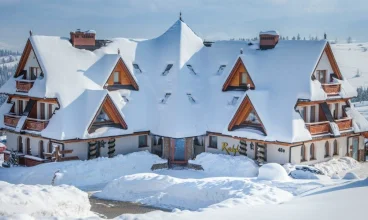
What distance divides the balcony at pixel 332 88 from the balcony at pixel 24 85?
1824 cm

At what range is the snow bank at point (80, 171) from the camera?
34.7m

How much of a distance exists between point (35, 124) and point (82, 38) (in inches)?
267

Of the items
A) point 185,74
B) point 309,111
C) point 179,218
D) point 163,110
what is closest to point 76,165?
point 163,110

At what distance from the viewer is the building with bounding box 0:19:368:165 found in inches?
1448

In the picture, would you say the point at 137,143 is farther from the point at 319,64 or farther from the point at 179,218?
the point at 179,218

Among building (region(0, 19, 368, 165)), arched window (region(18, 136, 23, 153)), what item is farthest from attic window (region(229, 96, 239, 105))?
arched window (region(18, 136, 23, 153))

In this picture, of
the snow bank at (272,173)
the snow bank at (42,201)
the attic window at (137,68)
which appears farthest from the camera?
the attic window at (137,68)

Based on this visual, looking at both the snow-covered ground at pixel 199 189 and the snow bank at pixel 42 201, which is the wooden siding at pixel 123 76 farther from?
the snow bank at pixel 42 201

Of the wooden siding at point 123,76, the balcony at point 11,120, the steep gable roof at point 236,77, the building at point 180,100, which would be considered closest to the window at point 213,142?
the building at point 180,100

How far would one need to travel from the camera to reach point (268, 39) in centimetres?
4078

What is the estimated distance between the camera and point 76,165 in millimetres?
35375

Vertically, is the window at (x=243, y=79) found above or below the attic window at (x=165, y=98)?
above

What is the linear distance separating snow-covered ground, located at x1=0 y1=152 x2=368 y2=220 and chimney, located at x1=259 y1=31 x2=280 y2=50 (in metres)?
8.19

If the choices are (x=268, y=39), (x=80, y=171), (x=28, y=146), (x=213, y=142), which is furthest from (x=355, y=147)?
(x=28, y=146)
